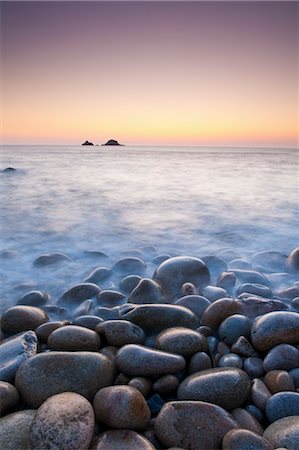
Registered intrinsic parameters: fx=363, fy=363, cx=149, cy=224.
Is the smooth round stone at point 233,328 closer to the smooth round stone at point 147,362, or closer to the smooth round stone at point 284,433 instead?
the smooth round stone at point 147,362

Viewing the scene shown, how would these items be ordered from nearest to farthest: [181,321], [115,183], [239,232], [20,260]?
[181,321] < [20,260] < [239,232] < [115,183]

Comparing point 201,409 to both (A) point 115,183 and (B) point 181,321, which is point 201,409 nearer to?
(B) point 181,321

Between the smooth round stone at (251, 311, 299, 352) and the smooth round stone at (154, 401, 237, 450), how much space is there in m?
0.79

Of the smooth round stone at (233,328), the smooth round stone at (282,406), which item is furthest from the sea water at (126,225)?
the smooth round stone at (282,406)

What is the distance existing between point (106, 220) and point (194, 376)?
5.32m

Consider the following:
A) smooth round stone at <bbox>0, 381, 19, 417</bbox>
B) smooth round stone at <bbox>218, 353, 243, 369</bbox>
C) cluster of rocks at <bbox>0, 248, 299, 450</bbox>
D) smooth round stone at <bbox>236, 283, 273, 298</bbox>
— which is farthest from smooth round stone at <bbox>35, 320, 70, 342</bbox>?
smooth round stone at <bbox>236, 283, 273, 298</bbox>

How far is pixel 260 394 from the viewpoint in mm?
2412

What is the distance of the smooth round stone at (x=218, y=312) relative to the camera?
3.19 m

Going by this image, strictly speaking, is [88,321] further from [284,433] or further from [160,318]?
[284,433]

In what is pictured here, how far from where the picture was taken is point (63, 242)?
19.5ft

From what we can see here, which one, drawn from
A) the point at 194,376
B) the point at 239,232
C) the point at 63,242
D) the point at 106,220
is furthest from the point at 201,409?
the point at 106,220

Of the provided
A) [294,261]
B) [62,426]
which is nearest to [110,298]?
[62,426]

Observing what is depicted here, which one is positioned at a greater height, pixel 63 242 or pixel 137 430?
pixel 63 242

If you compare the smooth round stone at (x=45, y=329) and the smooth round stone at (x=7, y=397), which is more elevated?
the smooth round stone at (x=45, y=329)
